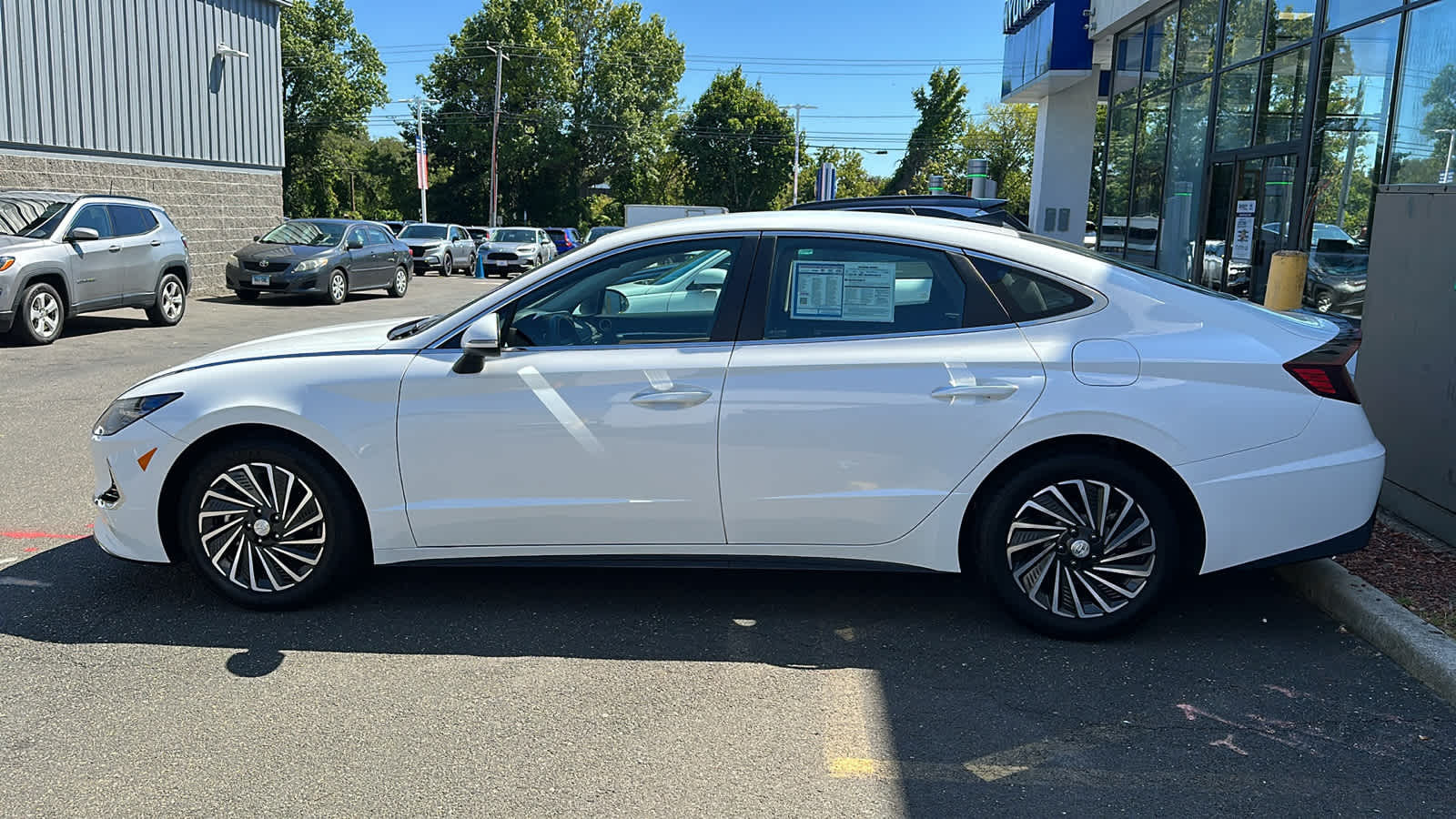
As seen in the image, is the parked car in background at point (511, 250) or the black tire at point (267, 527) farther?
the parked car in background at point (511, 250)

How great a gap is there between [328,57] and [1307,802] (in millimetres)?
57494

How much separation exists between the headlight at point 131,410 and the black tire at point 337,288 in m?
15.7

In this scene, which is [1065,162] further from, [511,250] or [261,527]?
[261,527]

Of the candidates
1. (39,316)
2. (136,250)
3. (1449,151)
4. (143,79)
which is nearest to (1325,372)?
(1449,151)

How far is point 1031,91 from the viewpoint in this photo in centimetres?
2323

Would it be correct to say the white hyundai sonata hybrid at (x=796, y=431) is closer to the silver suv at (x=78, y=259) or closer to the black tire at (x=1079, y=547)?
the black tire at (x=1079, y=547)

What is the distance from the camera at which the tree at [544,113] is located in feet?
184

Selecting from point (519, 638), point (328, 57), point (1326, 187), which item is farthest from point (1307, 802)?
point (328, 57)

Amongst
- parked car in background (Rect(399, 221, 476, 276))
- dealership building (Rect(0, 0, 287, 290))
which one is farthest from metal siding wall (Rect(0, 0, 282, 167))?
parked car in background (Rect(399, 221, 476, 276))

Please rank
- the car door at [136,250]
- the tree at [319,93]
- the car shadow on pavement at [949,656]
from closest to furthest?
the car shadow on pavement at [949,656] → the car door at [136,250] → the tree at [319,93]

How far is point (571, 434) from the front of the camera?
13.5 feet

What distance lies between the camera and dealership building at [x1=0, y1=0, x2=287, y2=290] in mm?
16438

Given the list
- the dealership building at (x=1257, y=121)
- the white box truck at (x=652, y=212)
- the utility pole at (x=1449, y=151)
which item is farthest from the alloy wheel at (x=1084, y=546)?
the white box truck at (x=652, y=212)

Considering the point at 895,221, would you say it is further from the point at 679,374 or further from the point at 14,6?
the point at 14,6
